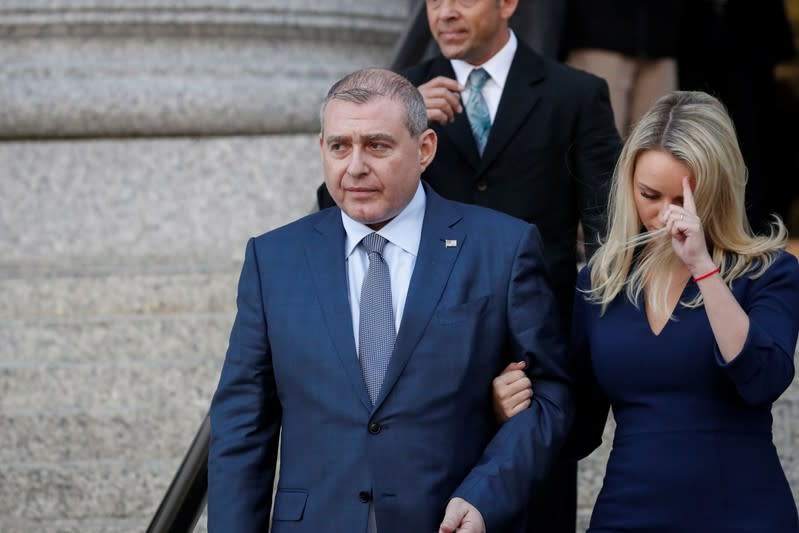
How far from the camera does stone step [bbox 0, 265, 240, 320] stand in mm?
5105

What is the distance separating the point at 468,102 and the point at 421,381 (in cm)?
119

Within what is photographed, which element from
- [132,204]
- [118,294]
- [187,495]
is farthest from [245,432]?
[132,204]

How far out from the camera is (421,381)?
3.01 metres

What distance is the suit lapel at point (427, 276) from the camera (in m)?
3.02

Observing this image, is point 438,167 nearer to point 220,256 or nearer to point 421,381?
point 421,381

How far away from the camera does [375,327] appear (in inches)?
121

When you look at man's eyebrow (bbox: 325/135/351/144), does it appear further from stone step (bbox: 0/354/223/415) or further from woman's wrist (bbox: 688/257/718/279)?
stone step (bbox: 0/354/223/415)

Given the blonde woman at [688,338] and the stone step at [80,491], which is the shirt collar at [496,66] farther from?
the stone step at [80,491]

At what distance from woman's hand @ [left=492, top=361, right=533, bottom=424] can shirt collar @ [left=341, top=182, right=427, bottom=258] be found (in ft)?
1.14

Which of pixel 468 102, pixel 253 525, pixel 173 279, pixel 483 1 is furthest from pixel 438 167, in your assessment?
pixel 173 279

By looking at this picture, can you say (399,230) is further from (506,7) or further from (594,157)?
(506,7)

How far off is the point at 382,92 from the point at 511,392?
720mm

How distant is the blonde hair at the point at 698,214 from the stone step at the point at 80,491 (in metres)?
1.83

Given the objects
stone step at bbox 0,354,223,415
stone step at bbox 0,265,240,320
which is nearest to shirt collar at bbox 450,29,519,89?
stone step at bbox 0,354,223,415
